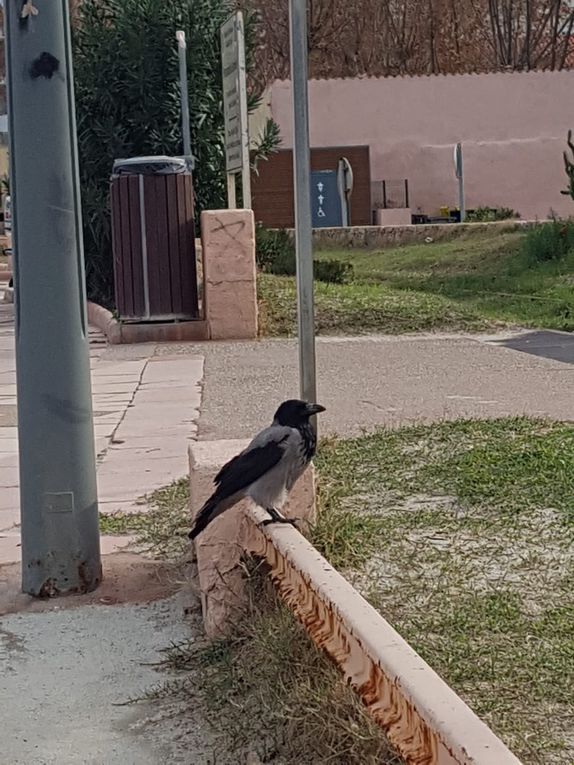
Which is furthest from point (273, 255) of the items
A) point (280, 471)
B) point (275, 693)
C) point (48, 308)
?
point (275, 693)

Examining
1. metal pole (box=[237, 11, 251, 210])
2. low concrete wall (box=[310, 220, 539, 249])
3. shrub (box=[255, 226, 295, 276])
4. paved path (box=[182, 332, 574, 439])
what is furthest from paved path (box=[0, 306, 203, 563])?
low concrete wall (box=[310, 220, 539, 249])

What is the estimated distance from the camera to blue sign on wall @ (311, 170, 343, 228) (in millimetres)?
29094

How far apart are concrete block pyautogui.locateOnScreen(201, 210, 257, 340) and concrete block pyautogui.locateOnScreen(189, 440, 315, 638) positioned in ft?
23.0

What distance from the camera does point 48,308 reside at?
4.43 m

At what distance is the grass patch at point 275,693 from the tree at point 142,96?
1089cm

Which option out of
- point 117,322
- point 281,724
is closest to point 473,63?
point 117,322

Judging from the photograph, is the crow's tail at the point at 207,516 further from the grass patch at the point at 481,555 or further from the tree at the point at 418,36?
the tree at the point at 418,36

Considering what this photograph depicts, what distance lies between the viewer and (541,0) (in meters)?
38.5

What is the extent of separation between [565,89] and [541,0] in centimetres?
1042

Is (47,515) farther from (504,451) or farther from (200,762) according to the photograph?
(504,451)

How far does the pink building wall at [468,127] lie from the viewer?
95.6 feet

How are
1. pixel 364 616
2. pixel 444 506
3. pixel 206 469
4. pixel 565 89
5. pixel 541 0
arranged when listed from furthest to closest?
pixel 541 0, pixel 565 89, pixel 444 506, pixel 206 469, pixel 364 616

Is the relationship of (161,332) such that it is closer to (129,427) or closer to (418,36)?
(129,427)

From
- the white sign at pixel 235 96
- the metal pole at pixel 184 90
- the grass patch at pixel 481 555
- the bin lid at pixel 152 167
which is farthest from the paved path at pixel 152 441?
the metal pole at pixel 184 90
